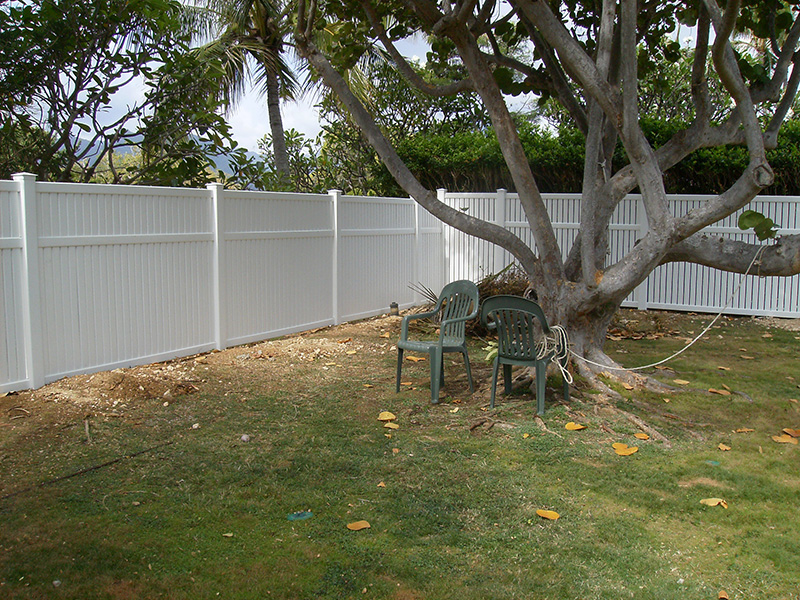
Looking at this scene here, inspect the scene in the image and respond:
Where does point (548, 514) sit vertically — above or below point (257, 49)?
below

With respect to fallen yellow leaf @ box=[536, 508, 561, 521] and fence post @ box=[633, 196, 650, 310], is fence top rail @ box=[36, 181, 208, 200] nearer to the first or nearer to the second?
fallen yellow leaf @ box=[536, 508, 561, 521]

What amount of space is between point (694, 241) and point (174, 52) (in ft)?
20.9

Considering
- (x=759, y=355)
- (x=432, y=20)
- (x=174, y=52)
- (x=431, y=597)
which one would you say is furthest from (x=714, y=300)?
(x=431, y=597)

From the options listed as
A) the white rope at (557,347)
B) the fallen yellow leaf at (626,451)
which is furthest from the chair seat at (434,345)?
the fallen yellow leaf at (626,451)

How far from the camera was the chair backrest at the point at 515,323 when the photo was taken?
6074mm

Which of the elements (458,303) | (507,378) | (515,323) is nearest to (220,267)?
(458,303)

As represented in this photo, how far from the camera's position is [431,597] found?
3197mm

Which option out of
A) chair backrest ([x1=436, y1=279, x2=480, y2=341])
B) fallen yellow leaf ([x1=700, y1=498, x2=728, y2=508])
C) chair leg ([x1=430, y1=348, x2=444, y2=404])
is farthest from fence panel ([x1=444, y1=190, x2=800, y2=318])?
fallen yellow leaf ([x1=700, y1=498, x2=728, y2=508])

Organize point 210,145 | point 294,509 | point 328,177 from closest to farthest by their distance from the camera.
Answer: point 294,509 < point 210,145 < point 328,177

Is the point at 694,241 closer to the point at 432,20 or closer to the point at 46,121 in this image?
the point at 432,20

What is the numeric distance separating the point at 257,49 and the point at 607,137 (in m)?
12.8

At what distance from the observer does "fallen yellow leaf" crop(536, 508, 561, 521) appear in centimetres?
403

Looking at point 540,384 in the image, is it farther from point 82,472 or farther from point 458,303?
point 82,472

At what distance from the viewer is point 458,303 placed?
7328mm
